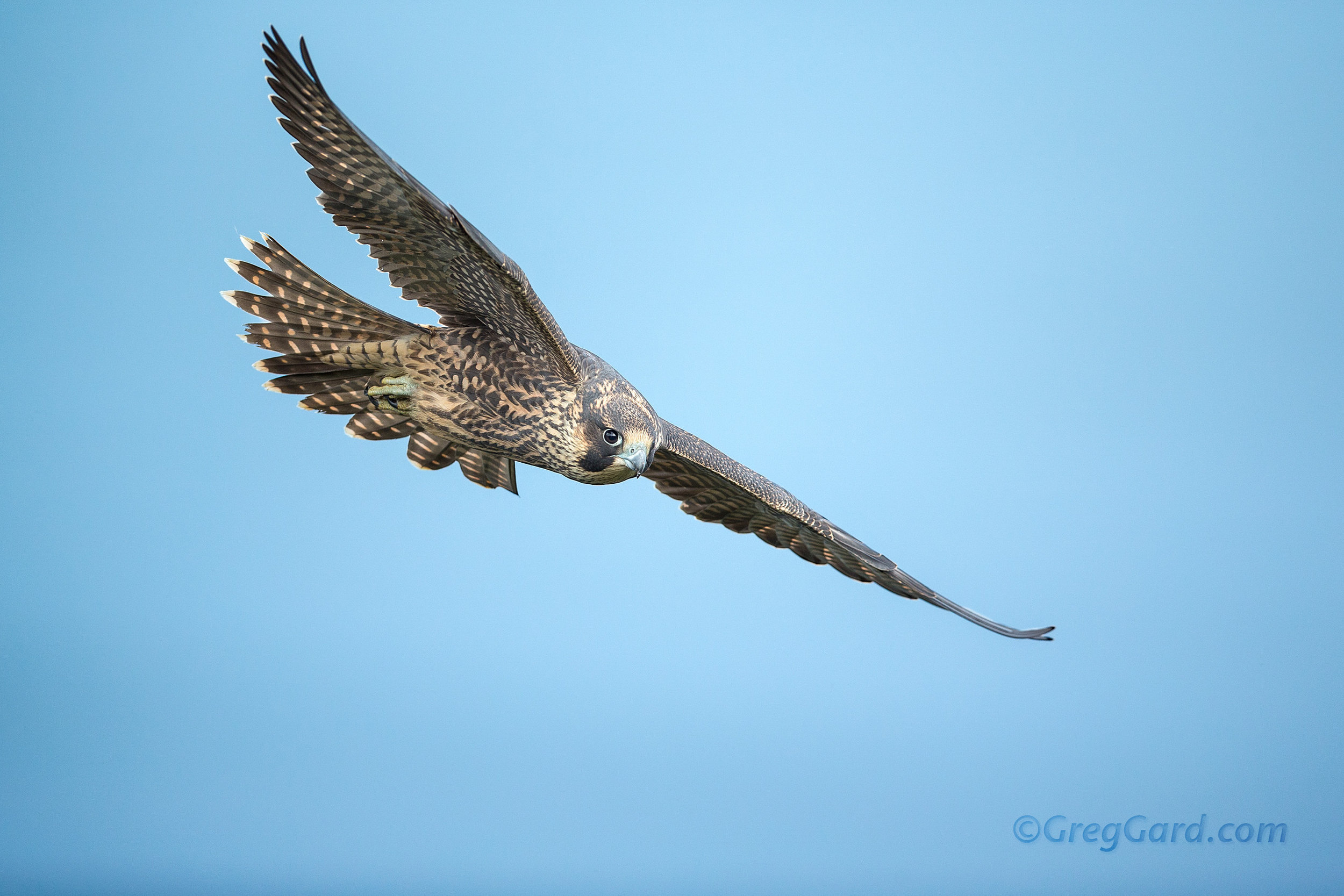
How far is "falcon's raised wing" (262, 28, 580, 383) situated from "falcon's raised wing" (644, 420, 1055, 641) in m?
0.88

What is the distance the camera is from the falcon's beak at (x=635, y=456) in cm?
455

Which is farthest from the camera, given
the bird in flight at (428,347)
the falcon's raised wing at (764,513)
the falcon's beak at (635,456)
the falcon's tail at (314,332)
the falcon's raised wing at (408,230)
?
the falcon's raised wing at (764,513)

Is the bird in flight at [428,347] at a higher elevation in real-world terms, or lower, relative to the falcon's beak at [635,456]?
higher

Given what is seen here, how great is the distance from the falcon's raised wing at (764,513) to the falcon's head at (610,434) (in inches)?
15.8

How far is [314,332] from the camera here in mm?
4836

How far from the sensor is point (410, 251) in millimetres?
4562

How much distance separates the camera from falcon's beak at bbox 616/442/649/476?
14.9 feet

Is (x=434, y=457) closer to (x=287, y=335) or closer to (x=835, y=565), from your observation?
(x=287, y=335)

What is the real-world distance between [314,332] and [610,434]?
1271 millimetres

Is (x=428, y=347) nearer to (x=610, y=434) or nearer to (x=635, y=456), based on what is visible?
(x=610, y=434)

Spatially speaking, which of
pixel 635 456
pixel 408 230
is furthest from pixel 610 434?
pixel 408 230

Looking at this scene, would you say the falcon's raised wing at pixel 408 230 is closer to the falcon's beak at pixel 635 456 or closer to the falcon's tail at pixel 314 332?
the falcon's tail at pixel 314 332

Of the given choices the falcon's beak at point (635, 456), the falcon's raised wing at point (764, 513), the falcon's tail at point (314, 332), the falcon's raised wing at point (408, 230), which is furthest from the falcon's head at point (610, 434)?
the falcon's tail at point (314, 332)

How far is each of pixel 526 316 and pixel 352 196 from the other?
75cm
